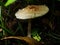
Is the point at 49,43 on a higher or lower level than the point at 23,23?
lower

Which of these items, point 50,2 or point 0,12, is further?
point 50,2

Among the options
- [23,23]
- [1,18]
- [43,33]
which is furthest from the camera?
[23,23]

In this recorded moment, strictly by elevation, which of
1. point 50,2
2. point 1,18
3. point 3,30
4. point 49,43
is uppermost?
point 50,2

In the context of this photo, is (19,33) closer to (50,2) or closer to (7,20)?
(7,20)

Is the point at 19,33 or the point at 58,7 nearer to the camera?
the point at 19,33

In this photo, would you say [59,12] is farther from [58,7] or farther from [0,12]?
[0,12]

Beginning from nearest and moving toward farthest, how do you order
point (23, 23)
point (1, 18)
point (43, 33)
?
point (1, 18), point (43, 33), point (23, 23)

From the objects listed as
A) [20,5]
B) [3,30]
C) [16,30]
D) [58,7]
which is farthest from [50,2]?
[3,30]

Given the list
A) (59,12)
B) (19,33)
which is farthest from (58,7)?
(19,33)

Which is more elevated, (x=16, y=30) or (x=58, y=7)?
(x=58, y=7)
